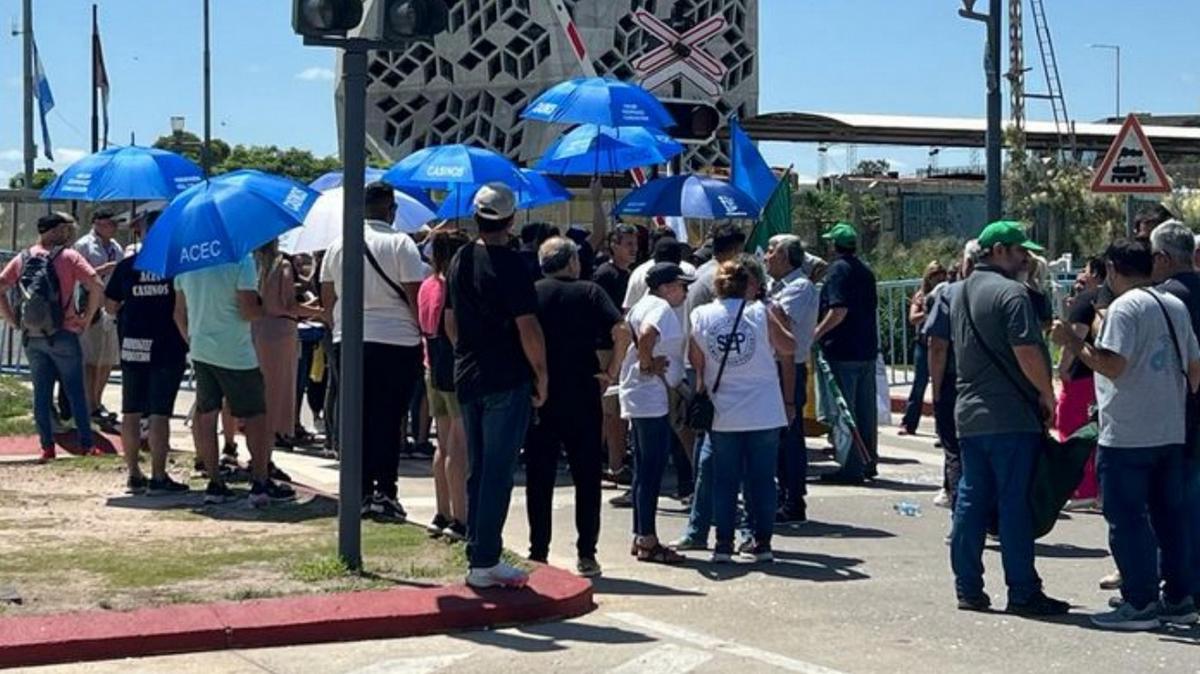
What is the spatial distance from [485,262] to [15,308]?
6450 mm

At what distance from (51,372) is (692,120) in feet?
20.7

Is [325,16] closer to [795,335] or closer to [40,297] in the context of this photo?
[795,335]

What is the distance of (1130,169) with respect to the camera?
17156 millimetres

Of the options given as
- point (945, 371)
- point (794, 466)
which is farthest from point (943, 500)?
point (794, 466)

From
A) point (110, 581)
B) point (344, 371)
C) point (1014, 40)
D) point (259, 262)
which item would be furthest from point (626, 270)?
point (1014, 40)

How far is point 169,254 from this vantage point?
34.9ft

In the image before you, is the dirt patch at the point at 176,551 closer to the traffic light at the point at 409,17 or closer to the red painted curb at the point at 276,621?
the red painted curb at the point at 276,621

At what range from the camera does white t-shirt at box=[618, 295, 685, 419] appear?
10227 millimetres

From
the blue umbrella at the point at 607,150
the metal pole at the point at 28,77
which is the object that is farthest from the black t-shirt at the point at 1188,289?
the metal pole at the point at 28,77

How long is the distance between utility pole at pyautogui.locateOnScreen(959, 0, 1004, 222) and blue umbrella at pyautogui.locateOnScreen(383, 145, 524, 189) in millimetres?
6494

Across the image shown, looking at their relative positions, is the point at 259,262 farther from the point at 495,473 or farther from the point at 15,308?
the point at 495,473

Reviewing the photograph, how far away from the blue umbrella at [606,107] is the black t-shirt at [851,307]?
296 centimetres

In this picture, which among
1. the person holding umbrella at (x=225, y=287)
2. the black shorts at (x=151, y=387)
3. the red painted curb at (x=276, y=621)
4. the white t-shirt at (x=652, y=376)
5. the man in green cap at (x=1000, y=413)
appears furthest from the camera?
the black shorts at (x=151, y=387)

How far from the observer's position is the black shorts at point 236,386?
11219mm
